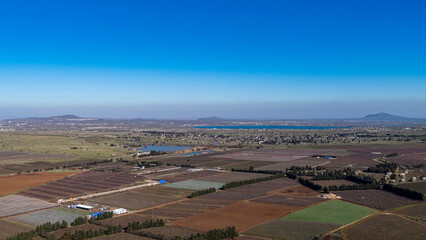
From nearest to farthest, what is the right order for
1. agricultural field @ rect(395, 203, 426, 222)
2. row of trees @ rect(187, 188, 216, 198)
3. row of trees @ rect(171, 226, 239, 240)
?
row of trees @ rect(171, 226, 239, 240) → agricultural field @ rect(395, 203, 426, 222) → row of trees @ rect(187, 188, 216, 198)

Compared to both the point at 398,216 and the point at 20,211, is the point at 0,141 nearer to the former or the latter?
the point at 20,211

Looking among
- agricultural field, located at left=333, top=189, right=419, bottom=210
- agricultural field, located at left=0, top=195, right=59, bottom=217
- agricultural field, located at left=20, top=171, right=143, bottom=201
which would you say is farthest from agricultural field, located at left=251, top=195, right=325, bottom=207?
agricultural field, located at left=0, top=195, right=59, bottom=217

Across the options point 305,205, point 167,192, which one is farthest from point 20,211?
point 305,205

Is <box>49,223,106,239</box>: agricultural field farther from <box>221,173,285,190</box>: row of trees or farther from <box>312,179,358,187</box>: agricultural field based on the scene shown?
<box>312,179,358,187</box>: agricultural field

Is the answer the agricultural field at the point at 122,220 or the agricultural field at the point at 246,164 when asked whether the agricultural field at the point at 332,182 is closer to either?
the agricultural field at the point at 246,164

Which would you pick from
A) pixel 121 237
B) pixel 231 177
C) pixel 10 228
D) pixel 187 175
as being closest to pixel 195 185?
pixel 231 177

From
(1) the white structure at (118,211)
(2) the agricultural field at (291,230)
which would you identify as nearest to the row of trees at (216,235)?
(2) the agricultural field at (291,230)
